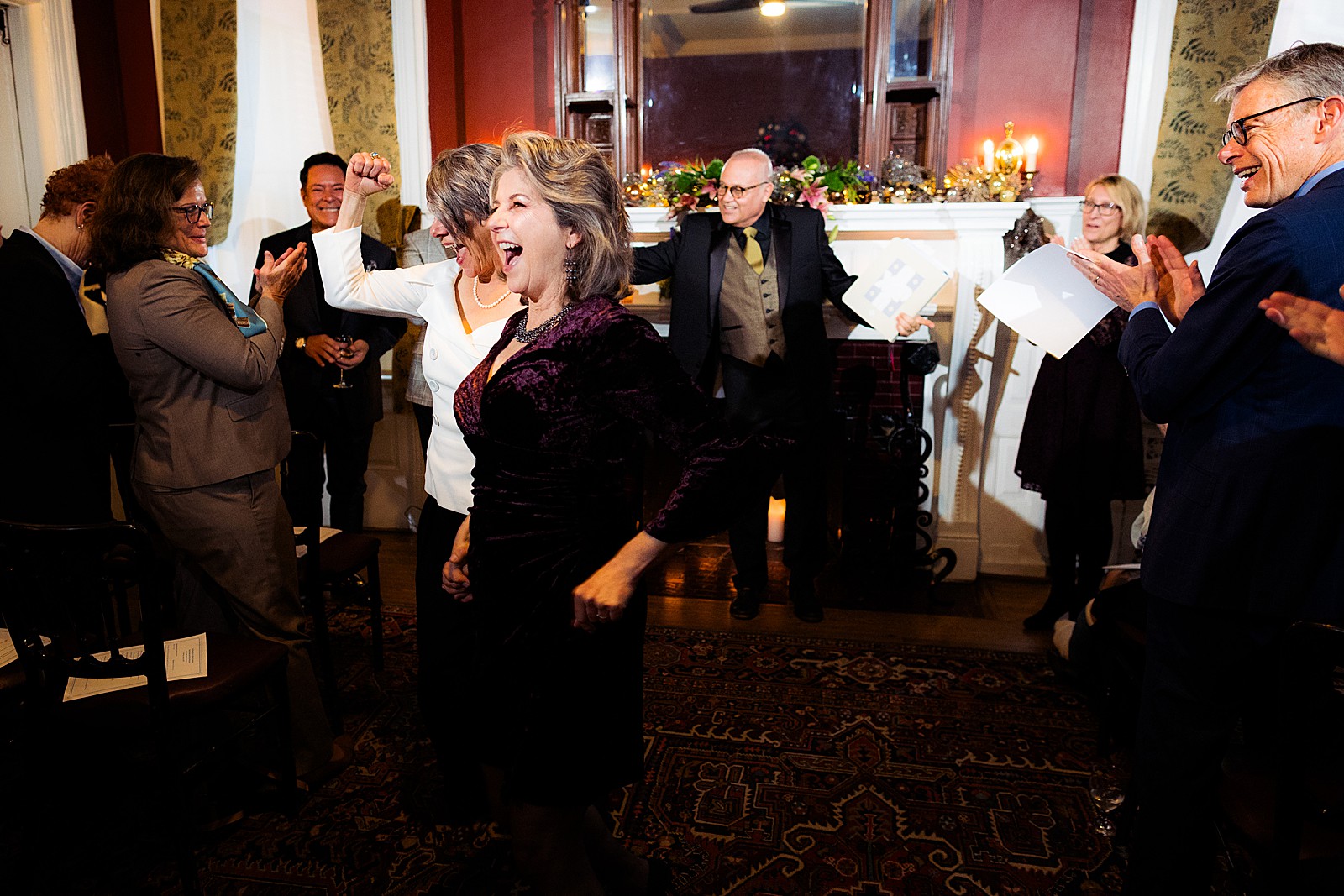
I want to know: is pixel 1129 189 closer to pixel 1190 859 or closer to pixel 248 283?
pixel 1190 859

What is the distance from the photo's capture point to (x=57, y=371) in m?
2.30

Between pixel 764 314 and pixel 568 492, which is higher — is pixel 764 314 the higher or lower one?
the higher one

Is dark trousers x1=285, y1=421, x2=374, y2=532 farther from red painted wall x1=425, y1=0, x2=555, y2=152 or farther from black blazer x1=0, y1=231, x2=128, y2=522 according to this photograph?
red painted wall x1=425, y1=0, x2=555, y2=152

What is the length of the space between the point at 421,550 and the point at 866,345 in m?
2.82

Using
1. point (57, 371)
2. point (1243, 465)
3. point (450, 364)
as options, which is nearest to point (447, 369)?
point (450, 364)

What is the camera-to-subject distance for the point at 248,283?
4773mm

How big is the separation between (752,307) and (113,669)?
2.54m

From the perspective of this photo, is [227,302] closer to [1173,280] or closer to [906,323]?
[1173,280]

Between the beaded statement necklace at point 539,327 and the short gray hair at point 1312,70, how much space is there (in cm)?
127

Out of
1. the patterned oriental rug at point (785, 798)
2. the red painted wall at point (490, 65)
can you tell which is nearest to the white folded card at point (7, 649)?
the patterned oriental rug at point (785, 798)

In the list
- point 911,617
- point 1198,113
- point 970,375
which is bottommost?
point 911,617

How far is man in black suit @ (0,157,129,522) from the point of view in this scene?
2303mm

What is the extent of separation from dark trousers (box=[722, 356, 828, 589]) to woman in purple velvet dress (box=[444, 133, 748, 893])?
6.96ft

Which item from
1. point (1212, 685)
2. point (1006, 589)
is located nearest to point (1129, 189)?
point (1006, 589)
